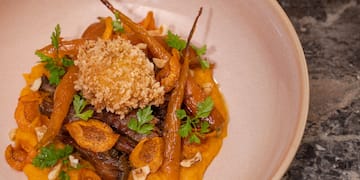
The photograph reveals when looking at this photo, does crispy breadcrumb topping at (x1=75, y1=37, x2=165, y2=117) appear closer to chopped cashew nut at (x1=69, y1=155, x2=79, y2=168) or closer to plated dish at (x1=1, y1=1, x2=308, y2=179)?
chopped cashew nut at (x1=69, y1=155, x2=79, y2=168)

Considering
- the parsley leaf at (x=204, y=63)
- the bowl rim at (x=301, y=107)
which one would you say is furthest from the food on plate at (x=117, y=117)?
the bowl rim at (x=301, y=107)

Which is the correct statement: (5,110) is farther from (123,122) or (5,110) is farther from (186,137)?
(186,137)

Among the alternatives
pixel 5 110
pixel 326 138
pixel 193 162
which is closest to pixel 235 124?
pixel 193 162

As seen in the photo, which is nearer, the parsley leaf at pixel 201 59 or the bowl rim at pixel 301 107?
the bowl rim at pixel 301 107

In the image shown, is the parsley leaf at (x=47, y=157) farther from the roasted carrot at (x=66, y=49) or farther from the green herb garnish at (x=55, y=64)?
the roasted carrot at (x=66, y=49)

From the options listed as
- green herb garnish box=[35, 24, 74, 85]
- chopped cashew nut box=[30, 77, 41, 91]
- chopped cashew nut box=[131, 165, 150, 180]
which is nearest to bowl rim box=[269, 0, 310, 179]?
chopped cashew nut box=[131, 165, 150, 180]

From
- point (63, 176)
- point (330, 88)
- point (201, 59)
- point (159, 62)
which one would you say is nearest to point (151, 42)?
point (159, 62)
